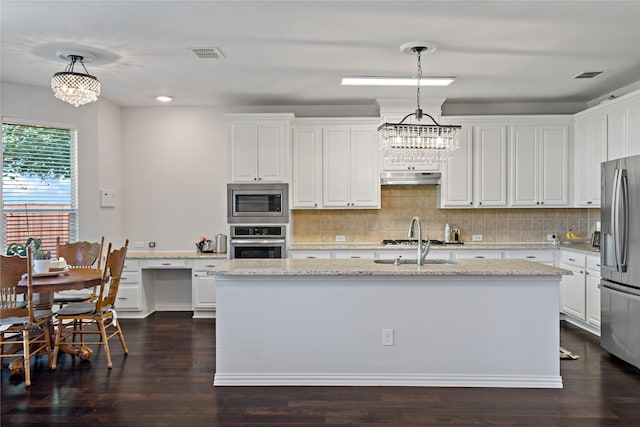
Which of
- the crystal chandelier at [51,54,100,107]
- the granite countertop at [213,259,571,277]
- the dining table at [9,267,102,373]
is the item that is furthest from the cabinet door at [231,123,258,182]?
the granite countertop at [213,259,571,277]

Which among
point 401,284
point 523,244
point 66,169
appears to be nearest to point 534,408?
point 401,284

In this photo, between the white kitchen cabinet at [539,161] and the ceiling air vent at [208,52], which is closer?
the ceiling air vent at [208,52]

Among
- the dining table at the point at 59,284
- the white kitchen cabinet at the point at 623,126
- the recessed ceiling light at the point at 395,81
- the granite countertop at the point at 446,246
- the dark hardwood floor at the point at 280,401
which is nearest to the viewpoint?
the dark hardwood floor at the point at 280,401

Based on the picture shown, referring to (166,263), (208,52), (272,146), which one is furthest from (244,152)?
(208,52)

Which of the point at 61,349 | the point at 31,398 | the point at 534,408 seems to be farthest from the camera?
the point at 61,349

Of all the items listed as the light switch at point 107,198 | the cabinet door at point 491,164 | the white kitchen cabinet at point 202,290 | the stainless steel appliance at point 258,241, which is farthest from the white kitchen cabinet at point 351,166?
the light switch at point 107,198

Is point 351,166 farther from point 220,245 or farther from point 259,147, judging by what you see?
point 220,245

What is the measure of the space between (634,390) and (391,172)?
328 centimetres

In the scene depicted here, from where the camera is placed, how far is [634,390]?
340 cm

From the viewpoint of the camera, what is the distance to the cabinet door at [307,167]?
230 inches

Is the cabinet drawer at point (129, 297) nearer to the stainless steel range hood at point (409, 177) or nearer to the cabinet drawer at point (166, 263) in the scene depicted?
the cabinet drawer at point (166, 263)

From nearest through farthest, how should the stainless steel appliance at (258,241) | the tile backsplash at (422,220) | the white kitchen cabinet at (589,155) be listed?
the white kitchen cabinet at (589,155), the stainless steel appliance at (258,241), the tile backsplash at (422,220)

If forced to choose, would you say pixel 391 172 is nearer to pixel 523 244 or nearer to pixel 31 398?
pixel 523 244

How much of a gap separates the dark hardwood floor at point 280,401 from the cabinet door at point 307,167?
2437 millimetres
